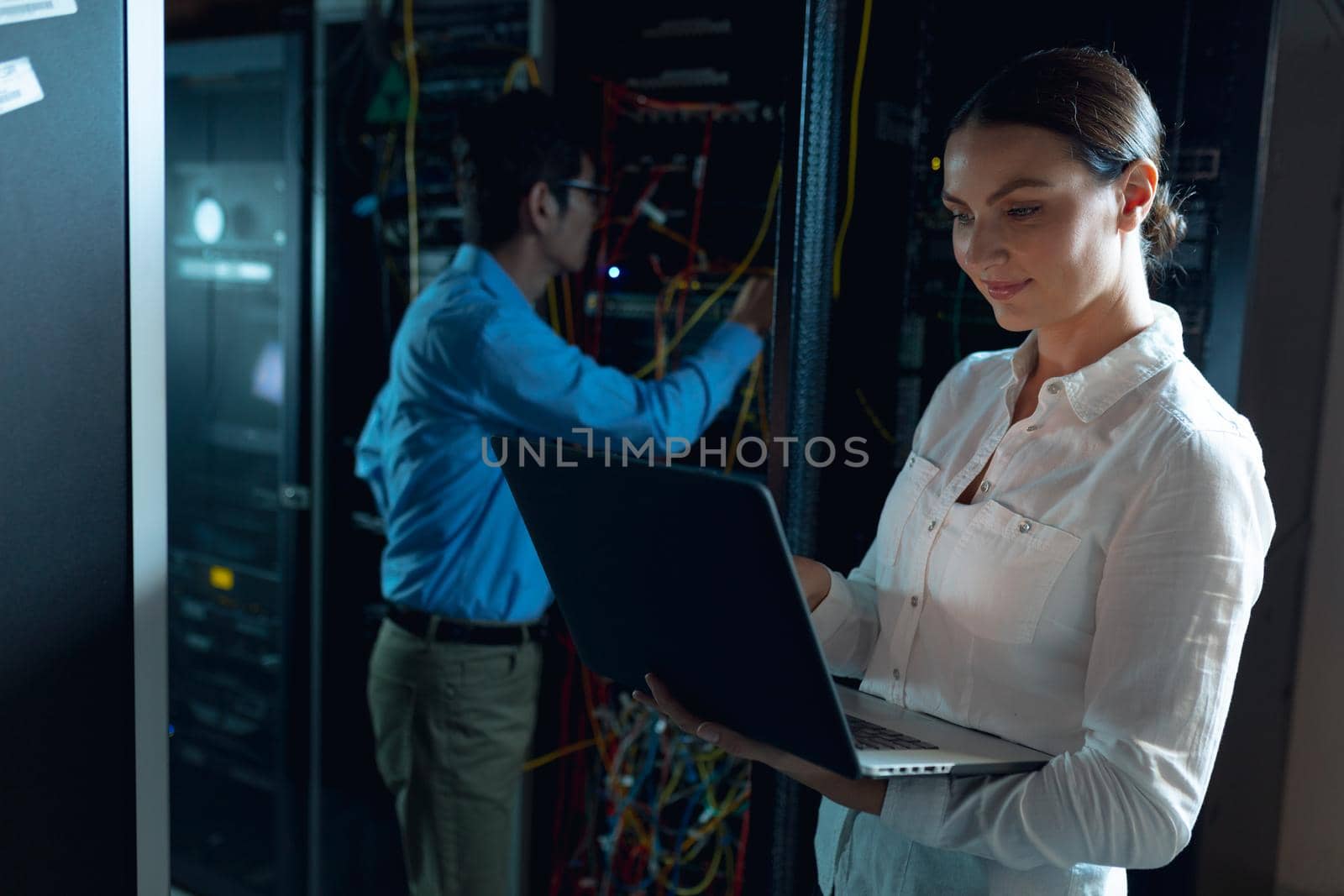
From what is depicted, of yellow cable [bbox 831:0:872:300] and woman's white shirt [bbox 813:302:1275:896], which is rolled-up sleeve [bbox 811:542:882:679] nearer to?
woman's white shirt [bbox 813:302:1275:896]

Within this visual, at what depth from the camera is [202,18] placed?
8.55 ft

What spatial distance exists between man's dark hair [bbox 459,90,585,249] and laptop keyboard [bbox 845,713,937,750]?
1.14 meters

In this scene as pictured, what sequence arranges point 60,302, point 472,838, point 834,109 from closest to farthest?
point 60,302, point 834,109, point 472,838

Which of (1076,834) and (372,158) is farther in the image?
(372,158)

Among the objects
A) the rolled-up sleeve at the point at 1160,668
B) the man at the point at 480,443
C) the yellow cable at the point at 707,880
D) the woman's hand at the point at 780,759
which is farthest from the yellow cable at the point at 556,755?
the rolled-up sleeve at the point at 1160,668

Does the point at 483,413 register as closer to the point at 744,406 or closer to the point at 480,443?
the point at 480,443

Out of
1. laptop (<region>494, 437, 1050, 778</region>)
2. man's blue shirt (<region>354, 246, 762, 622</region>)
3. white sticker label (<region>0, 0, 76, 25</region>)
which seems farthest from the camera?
man's blue shirt (<region>354, 246, 762, 622</region>)

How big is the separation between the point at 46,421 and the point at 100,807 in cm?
43

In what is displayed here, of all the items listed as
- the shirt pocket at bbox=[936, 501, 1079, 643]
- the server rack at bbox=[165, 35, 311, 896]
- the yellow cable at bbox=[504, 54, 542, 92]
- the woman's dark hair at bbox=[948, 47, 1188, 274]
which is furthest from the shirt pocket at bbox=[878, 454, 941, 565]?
the server rack at bbox=[165, 35, 311, 896]

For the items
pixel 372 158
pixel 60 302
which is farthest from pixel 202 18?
pixel 60 302

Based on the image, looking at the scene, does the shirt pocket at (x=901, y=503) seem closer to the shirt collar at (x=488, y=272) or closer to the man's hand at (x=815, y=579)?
the man's hand at (x=815, y=579)

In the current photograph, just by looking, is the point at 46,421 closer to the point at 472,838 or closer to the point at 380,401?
the point at 380,401

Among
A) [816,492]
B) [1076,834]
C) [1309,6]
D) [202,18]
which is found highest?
[202,18]

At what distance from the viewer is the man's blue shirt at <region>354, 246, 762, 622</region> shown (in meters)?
1.83
